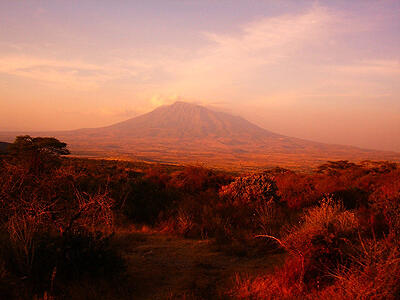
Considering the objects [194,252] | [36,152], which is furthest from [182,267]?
[36,152]

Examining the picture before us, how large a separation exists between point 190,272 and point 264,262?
4.58 ft

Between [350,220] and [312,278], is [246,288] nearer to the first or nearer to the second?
[312,278]

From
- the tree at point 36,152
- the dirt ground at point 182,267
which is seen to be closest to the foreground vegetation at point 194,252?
the dirt ground at point 182,267

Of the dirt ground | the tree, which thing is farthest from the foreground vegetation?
the tree

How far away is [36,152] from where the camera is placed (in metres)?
8.53

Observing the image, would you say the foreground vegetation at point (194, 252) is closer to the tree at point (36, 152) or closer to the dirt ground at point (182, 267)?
the dirt ground at point (182, 267)

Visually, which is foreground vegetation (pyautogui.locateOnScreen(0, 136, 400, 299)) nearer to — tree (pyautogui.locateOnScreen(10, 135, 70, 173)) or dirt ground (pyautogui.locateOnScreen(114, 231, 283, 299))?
dirt ground (pyautogui.locateOnScreen(114, 231, 283, 299))

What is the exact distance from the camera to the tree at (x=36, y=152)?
25.8ft

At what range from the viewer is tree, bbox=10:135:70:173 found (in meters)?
7.85

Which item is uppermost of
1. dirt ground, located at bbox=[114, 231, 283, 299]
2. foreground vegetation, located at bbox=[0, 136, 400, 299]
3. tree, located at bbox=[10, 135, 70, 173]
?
tree, located at bbox=[10, 135, 70, 173]

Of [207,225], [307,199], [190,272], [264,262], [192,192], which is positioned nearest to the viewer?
[190,272]

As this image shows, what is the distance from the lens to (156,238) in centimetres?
655

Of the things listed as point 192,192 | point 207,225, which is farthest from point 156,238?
point 192,192

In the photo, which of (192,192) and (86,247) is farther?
(192,192)
